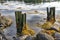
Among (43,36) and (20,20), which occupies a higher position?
(20,20)

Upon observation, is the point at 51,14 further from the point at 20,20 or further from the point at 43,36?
the point at 20,20

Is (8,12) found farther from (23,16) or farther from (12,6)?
(23,16)

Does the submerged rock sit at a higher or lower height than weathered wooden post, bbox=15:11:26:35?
lower

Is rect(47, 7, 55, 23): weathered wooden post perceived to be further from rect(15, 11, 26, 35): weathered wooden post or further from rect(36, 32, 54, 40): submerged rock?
rect(15, 11, 26, 35): weathered wooden post

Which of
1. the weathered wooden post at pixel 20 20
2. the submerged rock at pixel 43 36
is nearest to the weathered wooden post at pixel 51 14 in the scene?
the submerged rock at pixel 43 36

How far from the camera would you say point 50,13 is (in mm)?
1719

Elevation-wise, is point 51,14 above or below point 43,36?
above

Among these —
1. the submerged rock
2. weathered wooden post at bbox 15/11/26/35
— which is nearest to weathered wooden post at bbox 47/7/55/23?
the submerged rock

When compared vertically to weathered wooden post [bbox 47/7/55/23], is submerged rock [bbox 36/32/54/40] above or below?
below

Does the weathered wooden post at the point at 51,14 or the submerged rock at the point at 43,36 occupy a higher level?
the weathered wooden post at the point at 51,14

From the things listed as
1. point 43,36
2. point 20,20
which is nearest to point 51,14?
point 43,36

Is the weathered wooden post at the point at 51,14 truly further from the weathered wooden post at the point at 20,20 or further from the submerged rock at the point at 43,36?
the weathered wooden post at the point at 20,20

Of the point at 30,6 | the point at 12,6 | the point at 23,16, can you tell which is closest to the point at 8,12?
the point at 12,6

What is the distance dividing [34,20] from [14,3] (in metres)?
0.37
